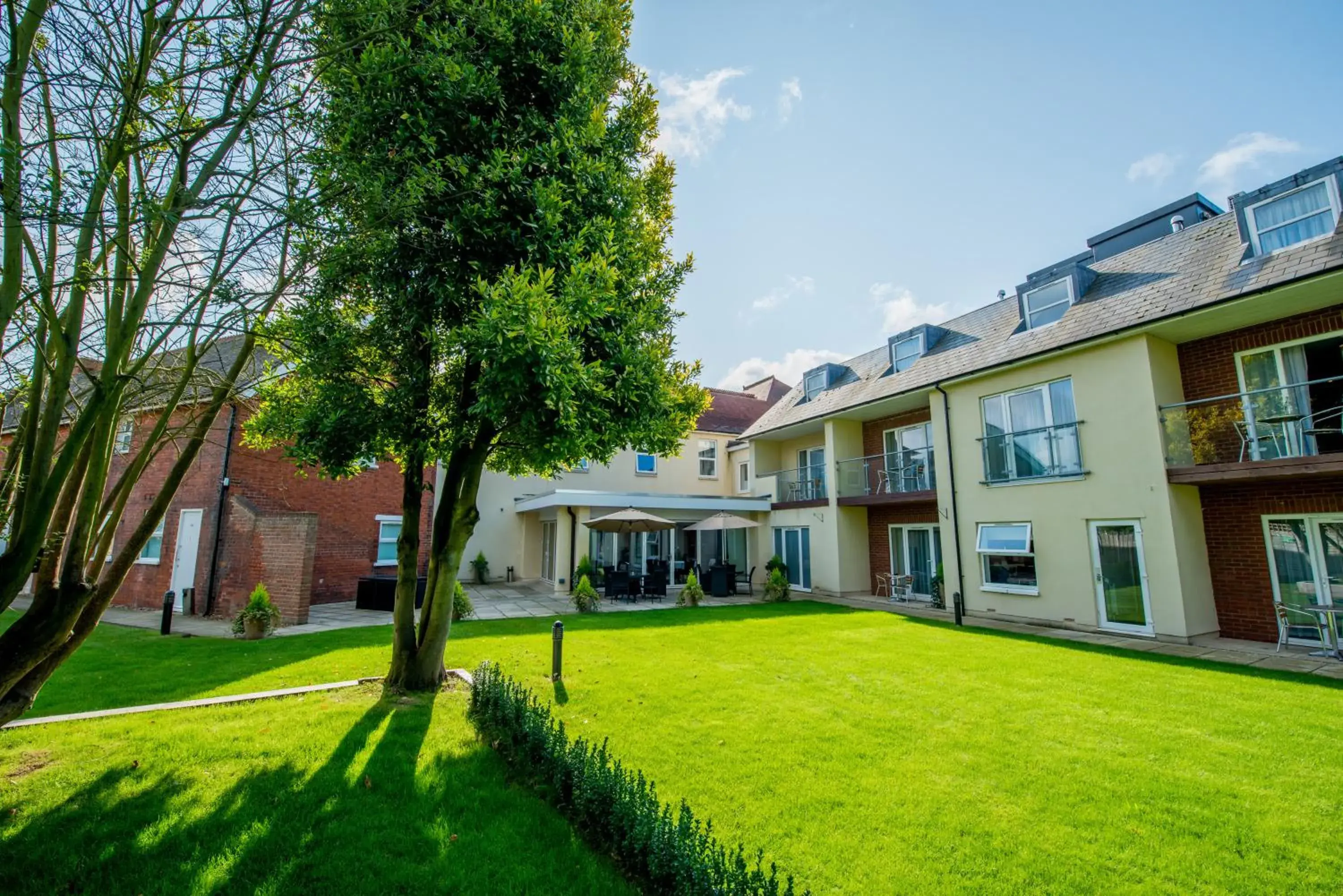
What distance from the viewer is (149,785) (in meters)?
4.27

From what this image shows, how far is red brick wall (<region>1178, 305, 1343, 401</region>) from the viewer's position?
945 centimetres

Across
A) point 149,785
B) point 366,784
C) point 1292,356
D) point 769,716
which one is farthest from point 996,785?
point 1292,356

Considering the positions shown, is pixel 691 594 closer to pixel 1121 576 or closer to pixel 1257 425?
pixel 1121 576

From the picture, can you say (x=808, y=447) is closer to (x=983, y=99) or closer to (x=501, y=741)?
(x=983, y=99)

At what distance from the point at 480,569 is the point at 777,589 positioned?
37.8ft

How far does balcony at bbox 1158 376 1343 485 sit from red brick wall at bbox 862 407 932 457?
6155 mm

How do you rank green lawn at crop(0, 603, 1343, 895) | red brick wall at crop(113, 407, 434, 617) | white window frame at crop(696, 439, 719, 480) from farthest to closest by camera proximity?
white window frame at crop(696, 439, 719, 480) → red brick wall at crop(113, 407, 434, 617) → green lawn at crop(0, 603, 1343, 895)

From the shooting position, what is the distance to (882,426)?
17734mm

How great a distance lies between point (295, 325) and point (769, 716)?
643cm

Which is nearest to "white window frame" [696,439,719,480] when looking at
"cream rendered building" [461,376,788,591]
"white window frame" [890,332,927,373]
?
"cream rendered building" [461,376,788,591]

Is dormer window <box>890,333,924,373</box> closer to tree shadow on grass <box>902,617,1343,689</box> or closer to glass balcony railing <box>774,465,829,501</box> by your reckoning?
glass balcony railing <box>774,465,829,501</box>

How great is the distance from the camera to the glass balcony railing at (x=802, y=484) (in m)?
18.9

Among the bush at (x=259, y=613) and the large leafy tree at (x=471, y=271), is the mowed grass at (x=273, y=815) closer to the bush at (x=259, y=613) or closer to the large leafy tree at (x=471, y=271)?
the large leafy tree at (x=471, y=271)

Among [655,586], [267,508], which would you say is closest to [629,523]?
[655,586]
